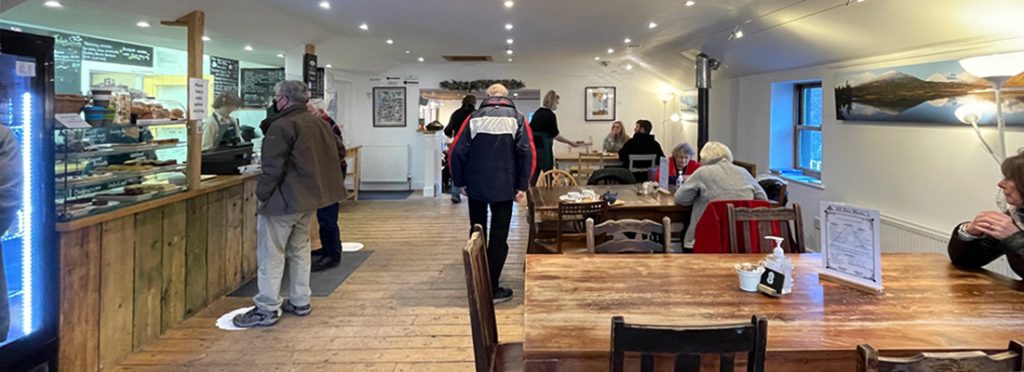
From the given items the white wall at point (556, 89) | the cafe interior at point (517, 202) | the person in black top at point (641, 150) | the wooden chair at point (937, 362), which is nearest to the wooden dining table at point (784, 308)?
the cafe interior at point (517, 202)

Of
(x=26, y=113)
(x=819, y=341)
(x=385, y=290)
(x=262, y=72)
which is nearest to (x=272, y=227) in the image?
(x=385, y=290)

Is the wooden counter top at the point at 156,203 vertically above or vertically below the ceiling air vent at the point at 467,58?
below

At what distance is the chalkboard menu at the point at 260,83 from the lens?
21.6 ft

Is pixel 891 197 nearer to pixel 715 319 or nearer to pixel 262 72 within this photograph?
pixel 715 319

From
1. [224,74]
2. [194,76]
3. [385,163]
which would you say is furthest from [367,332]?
[385,163]

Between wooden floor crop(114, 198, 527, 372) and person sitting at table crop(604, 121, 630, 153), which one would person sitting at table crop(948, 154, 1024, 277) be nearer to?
wooden floor crop(114, 198, 527, 372)

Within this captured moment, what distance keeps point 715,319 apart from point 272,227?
261 cm

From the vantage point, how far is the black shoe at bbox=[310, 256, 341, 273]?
4.74 meters

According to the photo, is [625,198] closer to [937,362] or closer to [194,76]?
[194,76]

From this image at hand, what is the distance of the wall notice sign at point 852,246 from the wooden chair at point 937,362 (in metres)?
0.77

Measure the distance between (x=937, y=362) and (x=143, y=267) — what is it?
11.0 ft

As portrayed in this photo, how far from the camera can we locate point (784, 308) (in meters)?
1.82

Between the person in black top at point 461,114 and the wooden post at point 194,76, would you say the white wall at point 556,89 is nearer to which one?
the person in black top at point 461,114

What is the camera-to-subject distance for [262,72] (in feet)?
22.2
